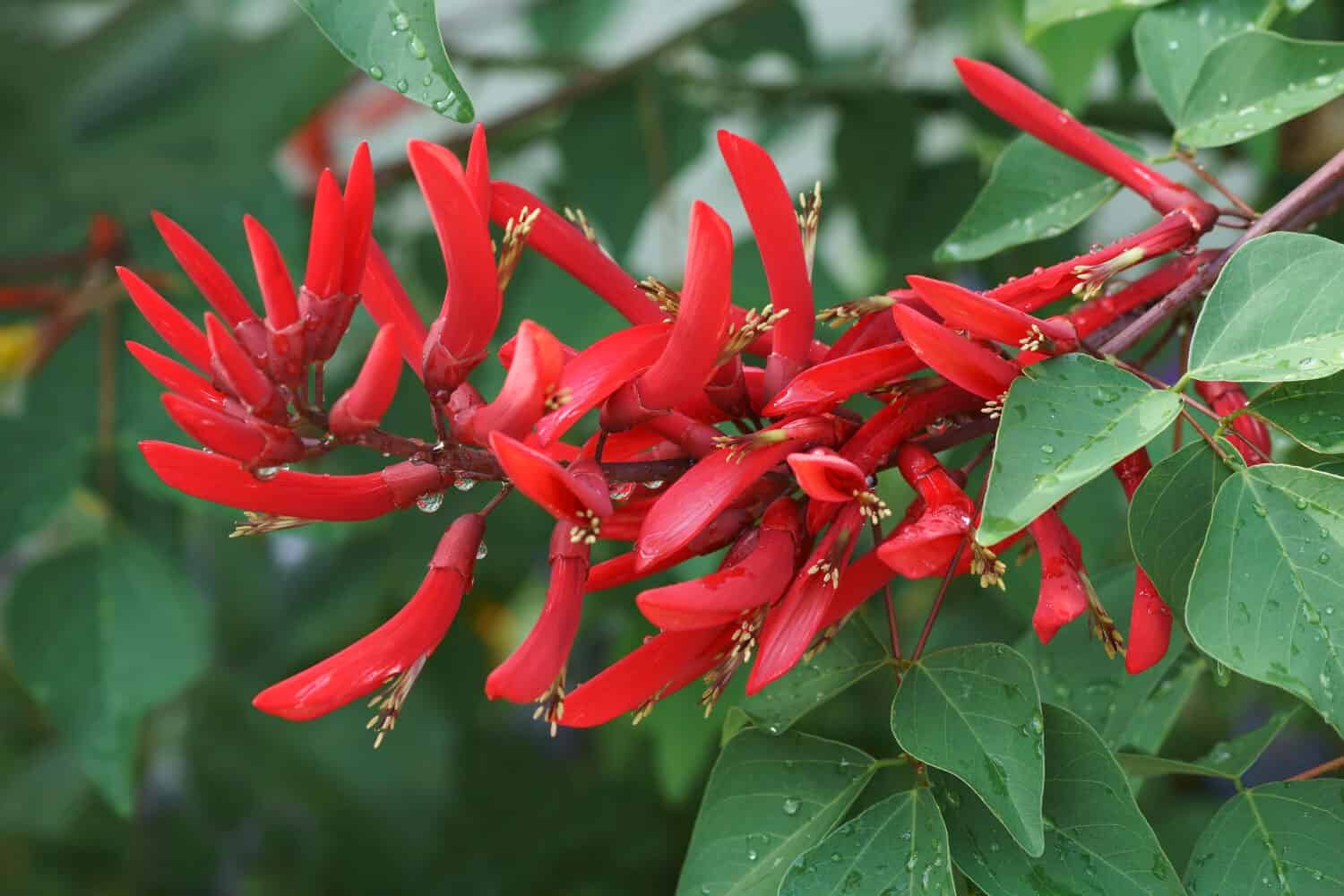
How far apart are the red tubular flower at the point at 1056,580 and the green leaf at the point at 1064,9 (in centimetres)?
28

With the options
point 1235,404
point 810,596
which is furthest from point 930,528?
point 1235,404

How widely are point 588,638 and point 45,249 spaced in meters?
0.89

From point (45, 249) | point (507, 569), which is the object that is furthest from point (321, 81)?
point (507, 569)

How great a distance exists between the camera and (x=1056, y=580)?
426 millimetres

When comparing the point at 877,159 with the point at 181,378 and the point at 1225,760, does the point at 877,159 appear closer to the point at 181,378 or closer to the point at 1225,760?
the point at 1225,760

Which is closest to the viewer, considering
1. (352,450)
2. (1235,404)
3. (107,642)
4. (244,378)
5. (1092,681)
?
(244,378)

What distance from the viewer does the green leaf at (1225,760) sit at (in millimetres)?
486

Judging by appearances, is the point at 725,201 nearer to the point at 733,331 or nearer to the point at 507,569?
the point at 507,569

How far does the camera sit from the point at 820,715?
1.32 m

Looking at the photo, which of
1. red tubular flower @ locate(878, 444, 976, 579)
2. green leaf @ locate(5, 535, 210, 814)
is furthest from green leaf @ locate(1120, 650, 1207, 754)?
green leaf @ locate(5, 535, 210, 814)

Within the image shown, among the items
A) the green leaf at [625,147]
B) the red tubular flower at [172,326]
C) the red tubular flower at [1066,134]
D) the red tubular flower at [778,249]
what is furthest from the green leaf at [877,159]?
the red tubular flower at [172,326]

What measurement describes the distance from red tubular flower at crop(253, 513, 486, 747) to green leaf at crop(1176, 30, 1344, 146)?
37 centimetres

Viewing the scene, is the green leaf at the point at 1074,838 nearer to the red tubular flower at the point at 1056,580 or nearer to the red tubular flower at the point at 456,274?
the red tubular flower at the point at 1056,580

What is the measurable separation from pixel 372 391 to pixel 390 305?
104 millimetres
